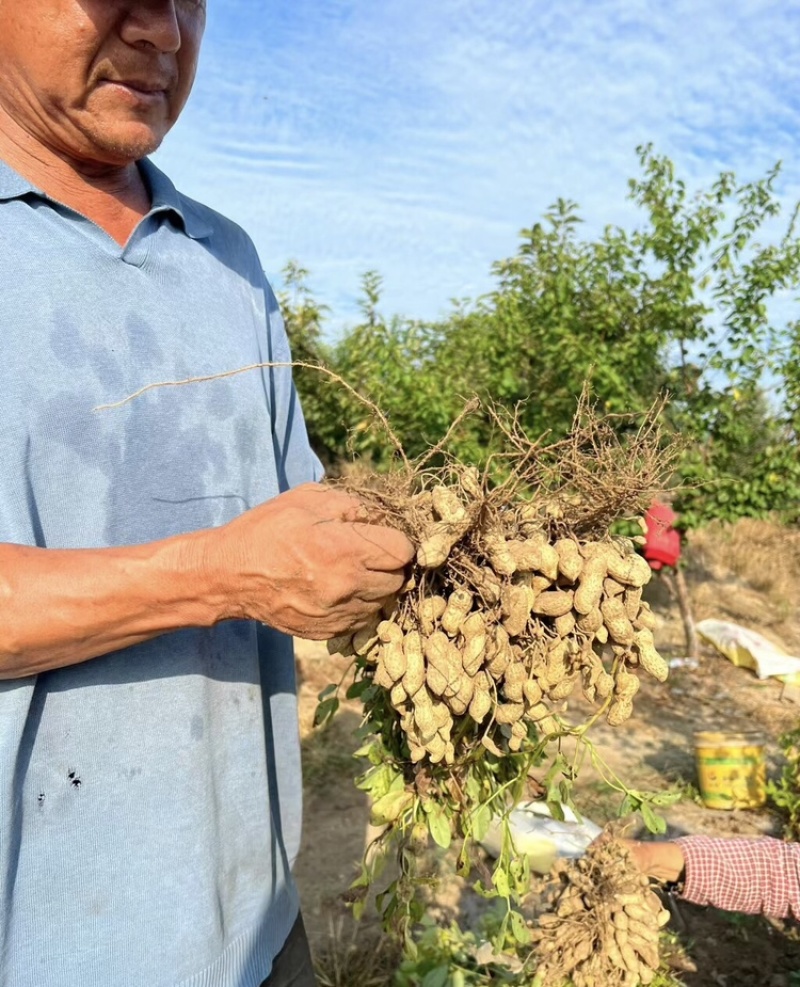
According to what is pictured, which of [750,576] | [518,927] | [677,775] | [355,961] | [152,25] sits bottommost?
[355,961]

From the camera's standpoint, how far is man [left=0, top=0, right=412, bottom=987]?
3.92ft

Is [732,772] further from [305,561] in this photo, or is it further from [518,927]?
[305,561]

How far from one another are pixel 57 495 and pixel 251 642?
1.54ft

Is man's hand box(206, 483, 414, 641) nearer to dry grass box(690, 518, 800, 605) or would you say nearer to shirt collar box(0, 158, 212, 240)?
shirt collar box(0, 158, 212, 240)

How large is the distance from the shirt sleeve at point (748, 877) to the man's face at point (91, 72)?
251cm

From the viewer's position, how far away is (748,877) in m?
2.55

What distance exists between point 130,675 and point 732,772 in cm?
412

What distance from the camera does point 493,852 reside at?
3.69m

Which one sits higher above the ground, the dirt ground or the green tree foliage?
the green tree foliage

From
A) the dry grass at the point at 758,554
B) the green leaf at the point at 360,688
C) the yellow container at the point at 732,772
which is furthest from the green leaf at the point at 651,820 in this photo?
the dry grass at the point at 758,554

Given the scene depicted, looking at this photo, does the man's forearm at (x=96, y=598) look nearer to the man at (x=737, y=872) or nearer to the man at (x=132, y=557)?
the man at (x=132, y=557)

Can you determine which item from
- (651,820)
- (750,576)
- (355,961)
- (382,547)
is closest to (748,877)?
(651,820)

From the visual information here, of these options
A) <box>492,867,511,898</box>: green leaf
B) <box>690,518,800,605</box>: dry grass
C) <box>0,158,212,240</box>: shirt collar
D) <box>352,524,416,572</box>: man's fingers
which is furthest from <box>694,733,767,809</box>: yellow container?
<box>690,518,800,605</box>: dry grass

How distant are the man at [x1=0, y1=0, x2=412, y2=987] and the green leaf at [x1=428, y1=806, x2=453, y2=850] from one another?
0.31 metres
